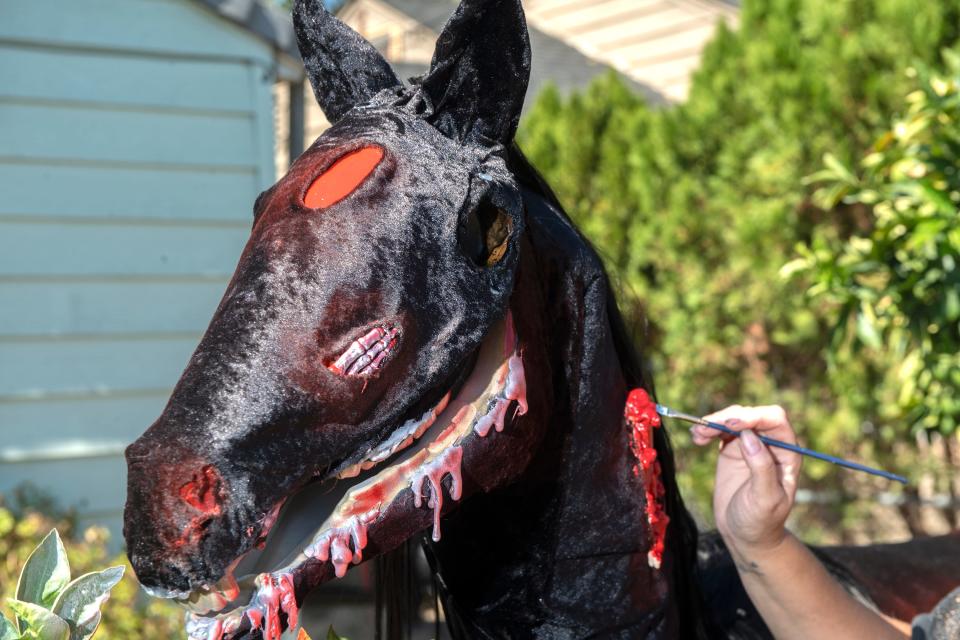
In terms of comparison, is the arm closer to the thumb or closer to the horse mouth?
the thumb

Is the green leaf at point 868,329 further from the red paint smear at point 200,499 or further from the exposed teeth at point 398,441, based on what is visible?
the red paint smear at point 200,499

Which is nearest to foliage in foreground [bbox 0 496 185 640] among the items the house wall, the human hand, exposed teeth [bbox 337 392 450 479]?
the house wall

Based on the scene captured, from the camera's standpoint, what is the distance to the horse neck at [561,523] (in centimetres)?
124

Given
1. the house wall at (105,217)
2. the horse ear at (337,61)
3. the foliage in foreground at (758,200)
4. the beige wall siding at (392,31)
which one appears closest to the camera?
the horse ear at (337,61)

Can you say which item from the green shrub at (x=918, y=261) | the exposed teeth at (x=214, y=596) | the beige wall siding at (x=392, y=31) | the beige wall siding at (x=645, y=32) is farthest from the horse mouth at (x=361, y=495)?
the beige wall siding at (x=392, y=31)

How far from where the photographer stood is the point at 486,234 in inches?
44.3

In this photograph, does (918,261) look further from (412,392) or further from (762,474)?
(412,392)

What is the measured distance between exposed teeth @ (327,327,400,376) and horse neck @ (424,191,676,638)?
29 centimetres

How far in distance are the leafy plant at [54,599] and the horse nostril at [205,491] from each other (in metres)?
0.19

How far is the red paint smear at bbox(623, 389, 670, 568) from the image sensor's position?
131 cm

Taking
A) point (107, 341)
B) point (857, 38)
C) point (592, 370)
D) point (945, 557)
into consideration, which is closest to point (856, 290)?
point (945, 557)

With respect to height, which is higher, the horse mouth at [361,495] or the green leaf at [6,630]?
the horse mouth at [361,495]

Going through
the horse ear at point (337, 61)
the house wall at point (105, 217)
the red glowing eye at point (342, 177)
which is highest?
the horse ear at point (337, 61)

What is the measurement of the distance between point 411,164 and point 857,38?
376cm
